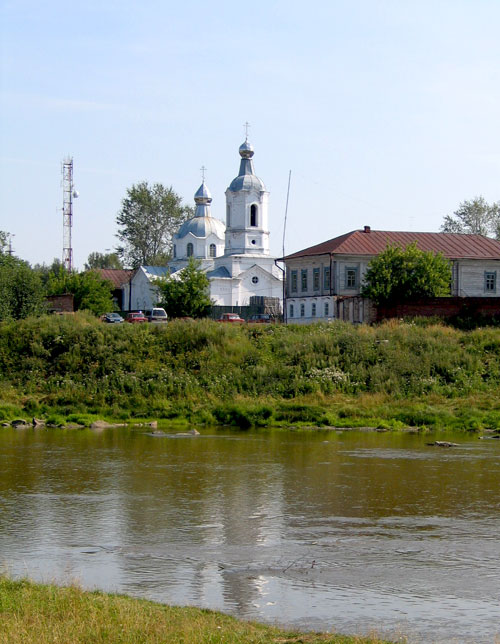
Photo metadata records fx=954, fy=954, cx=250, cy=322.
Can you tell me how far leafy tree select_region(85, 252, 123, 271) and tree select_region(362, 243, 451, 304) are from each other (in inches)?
3199

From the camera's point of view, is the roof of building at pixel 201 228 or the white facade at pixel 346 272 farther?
the roof of building at pixel 201 228

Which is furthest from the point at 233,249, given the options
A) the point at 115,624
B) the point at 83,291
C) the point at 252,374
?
the point at 115,624

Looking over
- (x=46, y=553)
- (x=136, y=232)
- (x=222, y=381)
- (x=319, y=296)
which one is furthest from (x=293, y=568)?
→ (x=136, y=232)

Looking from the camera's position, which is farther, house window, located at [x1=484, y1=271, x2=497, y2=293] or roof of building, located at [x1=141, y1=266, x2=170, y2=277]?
roof of building, located at [x1=141, y1=266, x2=170, y2=277]

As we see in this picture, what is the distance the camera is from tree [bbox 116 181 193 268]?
10712 cm

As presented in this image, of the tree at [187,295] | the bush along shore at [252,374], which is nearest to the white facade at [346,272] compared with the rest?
the tree at [187,295]

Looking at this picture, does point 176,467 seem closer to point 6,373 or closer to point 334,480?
point 334,480

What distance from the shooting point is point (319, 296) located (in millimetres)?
62094

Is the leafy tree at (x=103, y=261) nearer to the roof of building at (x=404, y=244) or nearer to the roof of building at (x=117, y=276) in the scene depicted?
the roof of building at (x=117, y=276)

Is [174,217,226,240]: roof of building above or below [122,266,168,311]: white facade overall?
above

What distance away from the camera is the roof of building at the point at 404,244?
6131cm

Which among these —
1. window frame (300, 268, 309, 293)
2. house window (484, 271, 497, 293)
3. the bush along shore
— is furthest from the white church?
the bush along shore

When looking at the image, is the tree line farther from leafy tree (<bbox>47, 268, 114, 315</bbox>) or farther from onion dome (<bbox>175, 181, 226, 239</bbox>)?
onion dome (<bbox>175, 181, 226, 239</bbox>)

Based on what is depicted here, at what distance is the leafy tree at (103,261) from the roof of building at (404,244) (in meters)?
72.5
